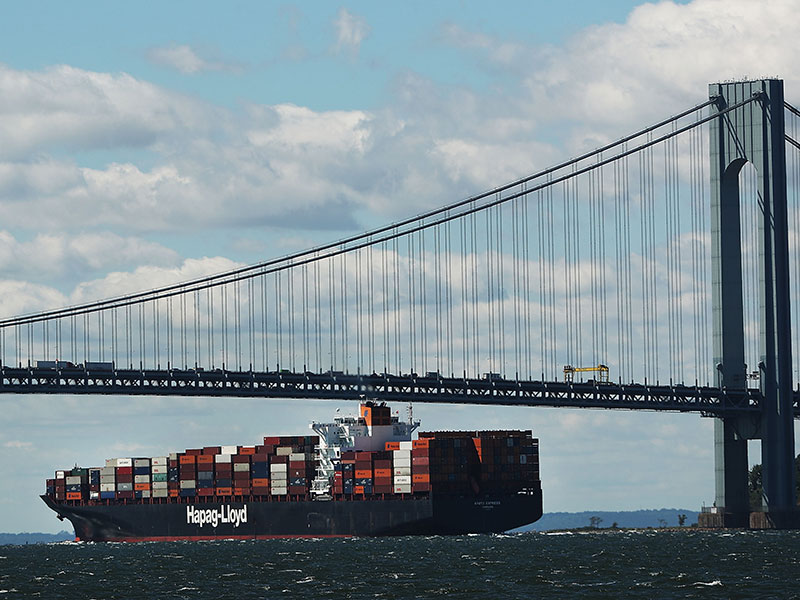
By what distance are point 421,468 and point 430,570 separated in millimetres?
40329

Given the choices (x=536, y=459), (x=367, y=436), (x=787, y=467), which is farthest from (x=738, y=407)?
(x=367, y=436)

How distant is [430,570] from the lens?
288 ft

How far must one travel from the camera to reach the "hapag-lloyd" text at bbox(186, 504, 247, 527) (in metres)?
138

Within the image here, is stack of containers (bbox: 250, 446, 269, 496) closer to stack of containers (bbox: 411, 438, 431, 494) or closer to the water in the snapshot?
the water

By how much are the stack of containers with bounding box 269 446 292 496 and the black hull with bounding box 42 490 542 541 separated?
1.21 meters

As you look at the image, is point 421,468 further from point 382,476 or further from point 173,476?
point 173,476

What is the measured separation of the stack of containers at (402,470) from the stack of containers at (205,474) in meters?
16.9

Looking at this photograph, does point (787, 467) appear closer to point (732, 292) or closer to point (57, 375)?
point (732, 292)

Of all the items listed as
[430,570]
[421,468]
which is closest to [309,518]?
[421,468]

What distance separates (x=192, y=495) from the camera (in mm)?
140875

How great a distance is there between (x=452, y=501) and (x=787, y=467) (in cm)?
2331

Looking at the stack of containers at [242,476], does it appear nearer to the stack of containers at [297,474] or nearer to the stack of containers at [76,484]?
the stack of containers at [297,474]

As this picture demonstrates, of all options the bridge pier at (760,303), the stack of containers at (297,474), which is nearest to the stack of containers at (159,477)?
the stack of containers at (297,474)

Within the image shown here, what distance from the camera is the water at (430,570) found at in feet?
249
